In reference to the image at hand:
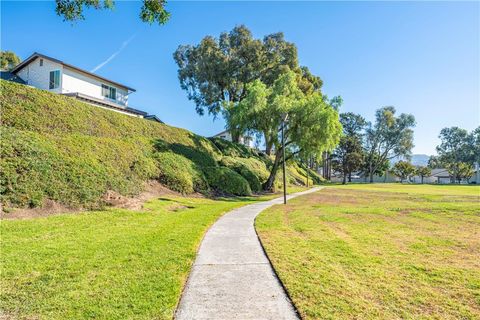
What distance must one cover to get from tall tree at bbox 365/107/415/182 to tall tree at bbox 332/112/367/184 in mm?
3093

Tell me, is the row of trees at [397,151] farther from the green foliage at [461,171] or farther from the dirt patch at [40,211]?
the dirt patch at [40,211]

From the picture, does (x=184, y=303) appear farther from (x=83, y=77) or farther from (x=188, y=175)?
(x=83, y=77)

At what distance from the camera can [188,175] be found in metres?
18.2

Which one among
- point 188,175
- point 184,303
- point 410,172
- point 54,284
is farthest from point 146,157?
point 410,172

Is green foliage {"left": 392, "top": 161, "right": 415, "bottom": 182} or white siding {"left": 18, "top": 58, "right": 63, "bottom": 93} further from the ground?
white siding {"left": 18, "top": 58, "right": 63, "bottom": 93}

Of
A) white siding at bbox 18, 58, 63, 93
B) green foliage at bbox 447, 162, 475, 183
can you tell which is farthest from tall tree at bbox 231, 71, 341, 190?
green foliage at bbox 447, 162, 475, 183

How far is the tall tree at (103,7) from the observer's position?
16.9 feet

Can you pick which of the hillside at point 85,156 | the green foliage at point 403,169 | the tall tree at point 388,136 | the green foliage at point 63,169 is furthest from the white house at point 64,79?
the green foliage at point 403,169

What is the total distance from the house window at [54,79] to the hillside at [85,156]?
11.0m

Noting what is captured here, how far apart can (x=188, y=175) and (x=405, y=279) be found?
14.7m

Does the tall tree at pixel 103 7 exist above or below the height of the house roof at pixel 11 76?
below

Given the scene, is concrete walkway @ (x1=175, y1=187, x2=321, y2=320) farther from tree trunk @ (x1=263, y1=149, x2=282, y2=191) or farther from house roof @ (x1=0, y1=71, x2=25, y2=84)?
house roof @ (x1=0, y1=71, x2=25, y2=84)

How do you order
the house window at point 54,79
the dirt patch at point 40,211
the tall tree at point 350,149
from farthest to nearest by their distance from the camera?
1. the tall tree at point 350,149
2. the house window at point 54,79
3. the dirt patch at point 40,211

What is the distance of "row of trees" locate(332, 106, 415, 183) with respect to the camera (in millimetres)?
68562
